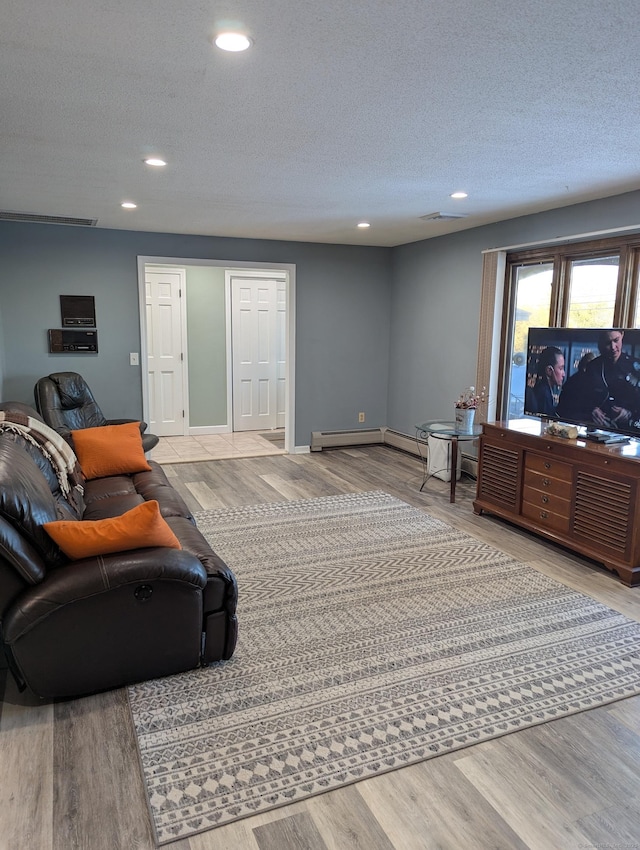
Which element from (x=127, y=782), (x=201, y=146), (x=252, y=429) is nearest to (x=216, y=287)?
(x=252, y=429)

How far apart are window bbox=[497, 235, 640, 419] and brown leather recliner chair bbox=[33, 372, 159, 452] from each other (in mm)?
3221

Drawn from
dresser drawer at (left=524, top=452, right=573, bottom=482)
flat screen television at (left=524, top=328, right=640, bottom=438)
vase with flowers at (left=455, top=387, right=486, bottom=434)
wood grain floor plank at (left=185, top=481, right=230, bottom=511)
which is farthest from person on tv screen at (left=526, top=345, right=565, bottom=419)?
wood grain floor plank at (left=185, top=481, right=230, bottom=511)

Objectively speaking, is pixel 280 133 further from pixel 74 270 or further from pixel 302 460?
pixel 302 460

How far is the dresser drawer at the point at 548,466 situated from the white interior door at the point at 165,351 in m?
4.64

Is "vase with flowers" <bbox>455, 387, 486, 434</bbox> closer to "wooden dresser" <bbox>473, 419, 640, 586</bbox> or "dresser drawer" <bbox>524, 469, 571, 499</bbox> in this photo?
"wooden dresser" <bbox>473, 419, 640, 586</bbox>

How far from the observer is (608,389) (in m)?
3.73

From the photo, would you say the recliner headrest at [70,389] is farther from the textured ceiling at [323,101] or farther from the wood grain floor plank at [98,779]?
the wood grain floor plank at [98,779]

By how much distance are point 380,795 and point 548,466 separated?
265cm

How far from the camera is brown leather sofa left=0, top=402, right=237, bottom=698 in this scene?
7.02 ft

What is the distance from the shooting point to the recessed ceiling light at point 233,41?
5.93 feet

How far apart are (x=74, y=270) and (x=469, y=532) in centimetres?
433

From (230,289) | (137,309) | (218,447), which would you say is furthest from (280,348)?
(137,309)

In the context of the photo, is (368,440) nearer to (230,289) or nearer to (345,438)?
(345,438)

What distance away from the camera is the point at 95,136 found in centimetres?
285
